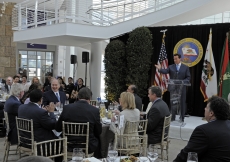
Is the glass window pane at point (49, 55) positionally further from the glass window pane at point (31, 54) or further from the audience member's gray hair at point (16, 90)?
the audience member's gray hair at point (16, 90)

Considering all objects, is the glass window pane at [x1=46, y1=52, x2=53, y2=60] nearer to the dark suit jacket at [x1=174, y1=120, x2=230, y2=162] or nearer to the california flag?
the california flag

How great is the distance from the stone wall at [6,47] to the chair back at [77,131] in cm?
1112

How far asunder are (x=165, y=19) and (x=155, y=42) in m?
0.88

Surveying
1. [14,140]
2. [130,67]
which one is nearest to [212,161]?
[14,140]

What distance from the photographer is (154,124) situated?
4445 mm

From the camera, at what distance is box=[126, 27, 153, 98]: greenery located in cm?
875

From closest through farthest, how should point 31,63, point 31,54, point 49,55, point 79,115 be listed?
point 79,115, point 31,54, point 31,63, point 49,55

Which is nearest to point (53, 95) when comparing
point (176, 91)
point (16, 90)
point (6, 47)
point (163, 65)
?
point (16, 90)

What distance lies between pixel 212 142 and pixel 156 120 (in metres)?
2.04

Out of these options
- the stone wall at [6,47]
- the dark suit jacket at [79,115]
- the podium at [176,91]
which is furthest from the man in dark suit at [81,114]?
the stone wall at [6,47]

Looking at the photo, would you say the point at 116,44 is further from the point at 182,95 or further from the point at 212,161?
the point at 212,161

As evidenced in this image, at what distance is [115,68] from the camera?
30.6 feet

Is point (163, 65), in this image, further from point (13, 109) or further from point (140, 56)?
point (13, 109)

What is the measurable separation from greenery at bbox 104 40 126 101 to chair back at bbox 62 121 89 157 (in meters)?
5.41
